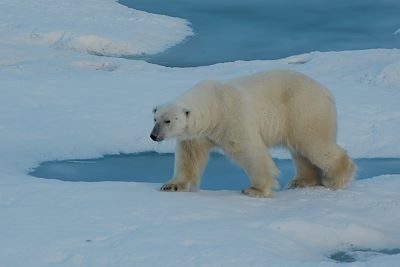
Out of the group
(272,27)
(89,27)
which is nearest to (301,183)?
(89,27)

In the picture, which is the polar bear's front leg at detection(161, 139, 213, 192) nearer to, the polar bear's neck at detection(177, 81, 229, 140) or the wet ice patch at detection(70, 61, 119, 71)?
the polar bear's neck at detection(177, 81, 229, 140)

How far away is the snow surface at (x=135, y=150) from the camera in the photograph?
3.36 meters

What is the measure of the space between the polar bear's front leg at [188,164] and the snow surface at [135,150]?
113 millimetres

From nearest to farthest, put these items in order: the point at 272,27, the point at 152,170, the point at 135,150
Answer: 1. the point at 152,170
2. the point at 135,150
3. the point at 272,27

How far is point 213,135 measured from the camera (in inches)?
184

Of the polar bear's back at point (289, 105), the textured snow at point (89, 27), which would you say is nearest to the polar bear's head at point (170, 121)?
the polar bear's back at point (289, 105)

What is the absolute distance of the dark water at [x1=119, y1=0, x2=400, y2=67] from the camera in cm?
1184

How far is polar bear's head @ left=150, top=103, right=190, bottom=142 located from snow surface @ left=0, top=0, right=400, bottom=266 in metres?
0.34

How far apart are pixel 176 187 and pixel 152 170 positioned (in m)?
1.35

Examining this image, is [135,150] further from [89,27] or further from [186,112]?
[89,27]

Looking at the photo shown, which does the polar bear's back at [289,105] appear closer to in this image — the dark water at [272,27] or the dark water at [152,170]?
the dark water at [152,170]

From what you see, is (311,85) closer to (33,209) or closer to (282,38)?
(33,209)

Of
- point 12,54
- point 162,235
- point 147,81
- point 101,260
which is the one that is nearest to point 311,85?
point 162,235

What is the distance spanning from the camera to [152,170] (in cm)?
604
